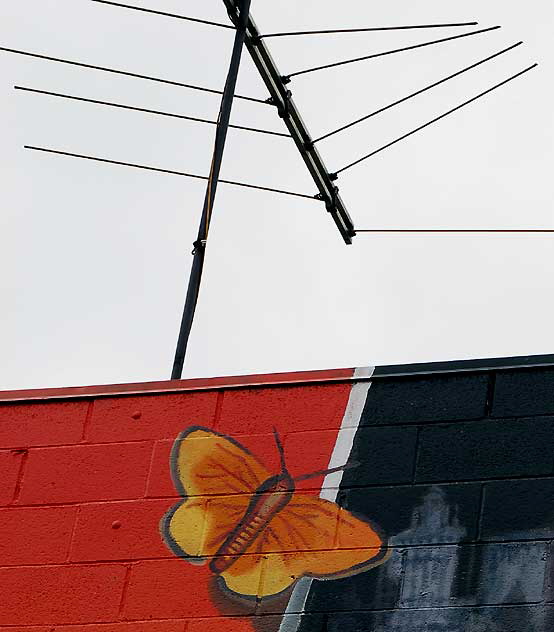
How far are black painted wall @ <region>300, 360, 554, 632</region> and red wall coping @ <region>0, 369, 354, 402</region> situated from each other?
0.20 m

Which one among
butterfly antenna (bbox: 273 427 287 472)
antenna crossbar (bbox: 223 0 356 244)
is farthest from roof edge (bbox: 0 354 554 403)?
antenna crossbar (bbox: 223 0 356 244)

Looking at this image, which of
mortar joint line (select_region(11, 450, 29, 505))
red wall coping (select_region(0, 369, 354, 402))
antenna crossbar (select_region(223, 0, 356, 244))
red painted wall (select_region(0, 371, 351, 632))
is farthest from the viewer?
antenna crossbar (select_region(223, 0, 356, 244))

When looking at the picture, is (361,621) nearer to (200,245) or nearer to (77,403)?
→ (77,403)

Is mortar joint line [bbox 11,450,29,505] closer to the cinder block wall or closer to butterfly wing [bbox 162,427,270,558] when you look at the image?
the cinder block wall

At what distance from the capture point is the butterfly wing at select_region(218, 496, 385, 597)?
4.46 metres

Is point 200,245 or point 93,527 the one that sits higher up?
point 200,245

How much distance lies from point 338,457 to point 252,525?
361 millimetres

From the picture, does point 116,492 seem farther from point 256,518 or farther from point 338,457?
point 338,457

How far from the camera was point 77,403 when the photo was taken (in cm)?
514

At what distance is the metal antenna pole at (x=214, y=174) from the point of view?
6.10 meters

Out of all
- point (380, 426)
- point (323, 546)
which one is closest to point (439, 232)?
point (380, 426)

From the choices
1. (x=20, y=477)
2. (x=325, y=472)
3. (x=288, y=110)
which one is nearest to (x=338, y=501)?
(x=325, y=472)

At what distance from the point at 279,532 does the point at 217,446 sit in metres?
0.43

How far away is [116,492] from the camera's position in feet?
16.0
